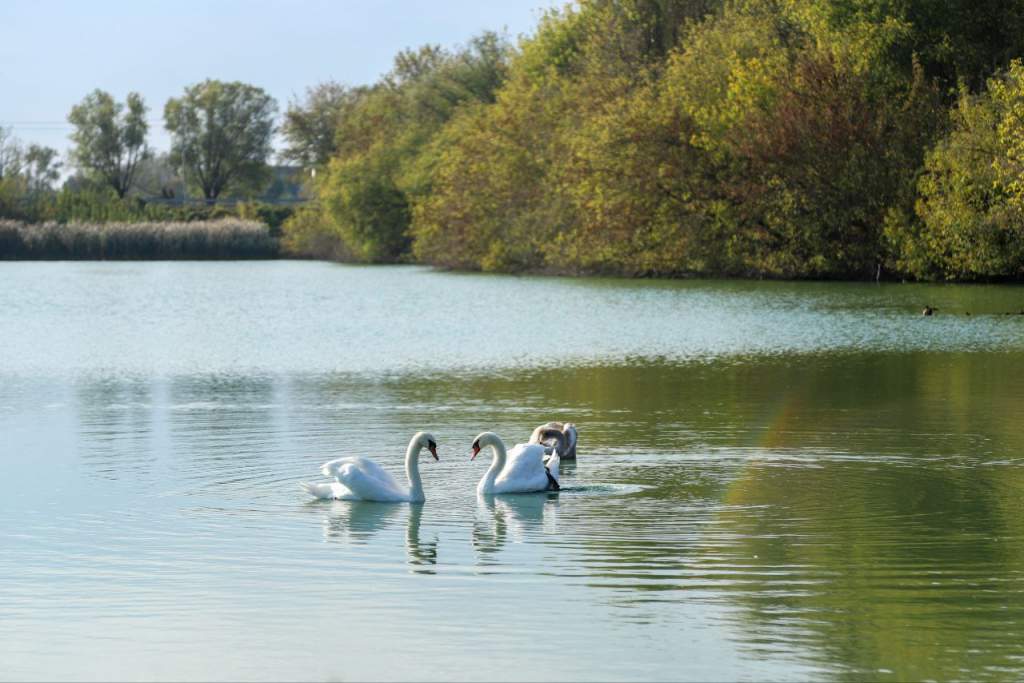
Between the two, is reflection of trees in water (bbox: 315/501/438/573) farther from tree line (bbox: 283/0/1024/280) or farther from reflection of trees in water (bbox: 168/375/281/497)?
tree line (bbox: 283/0/1024/280)

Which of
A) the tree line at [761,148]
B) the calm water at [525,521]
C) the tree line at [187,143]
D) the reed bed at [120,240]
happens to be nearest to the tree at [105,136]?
the tree line at [187,143]

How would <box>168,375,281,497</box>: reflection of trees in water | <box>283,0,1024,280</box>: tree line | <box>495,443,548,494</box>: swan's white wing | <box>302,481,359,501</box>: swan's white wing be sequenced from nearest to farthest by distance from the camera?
<box>302,481,359,501</box>: swan's white wing < <box>495,443,548,494</box>: swan's white wing < <box>168,375,281,497</box>: reflection of trees in water < <box>283,0,1024,280</box>: tree line

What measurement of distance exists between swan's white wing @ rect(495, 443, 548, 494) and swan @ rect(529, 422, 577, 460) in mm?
1400

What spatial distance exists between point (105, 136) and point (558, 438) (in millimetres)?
128748

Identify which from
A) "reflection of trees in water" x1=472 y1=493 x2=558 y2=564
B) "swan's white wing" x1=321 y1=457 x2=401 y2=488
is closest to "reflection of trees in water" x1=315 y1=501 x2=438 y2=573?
"swan's white wing" x1=321 y1=457 x2=401 y2=488

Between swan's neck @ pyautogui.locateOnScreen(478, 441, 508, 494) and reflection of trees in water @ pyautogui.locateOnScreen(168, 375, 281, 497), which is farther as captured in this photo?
reflection of trees in water @ pyautogui.locateOnScreen(168, 375, 281, 497)

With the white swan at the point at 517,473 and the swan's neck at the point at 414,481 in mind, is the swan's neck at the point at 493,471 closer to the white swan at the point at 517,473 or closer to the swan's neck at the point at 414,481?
the white swan at the point at 517,473

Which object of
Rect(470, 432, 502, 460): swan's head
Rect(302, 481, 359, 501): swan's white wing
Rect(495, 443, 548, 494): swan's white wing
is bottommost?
Rect(302, 481, 359, 501): swan's white wing

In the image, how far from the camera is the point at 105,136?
136875 mm

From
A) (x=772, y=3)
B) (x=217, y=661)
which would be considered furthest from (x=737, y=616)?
(x=772, y=3)

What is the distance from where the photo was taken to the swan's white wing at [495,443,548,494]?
12656 mm

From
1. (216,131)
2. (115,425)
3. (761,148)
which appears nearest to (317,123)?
(216,131)

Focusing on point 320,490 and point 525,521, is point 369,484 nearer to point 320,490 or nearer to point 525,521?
point 320,490

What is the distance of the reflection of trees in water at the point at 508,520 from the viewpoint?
35.3ft
